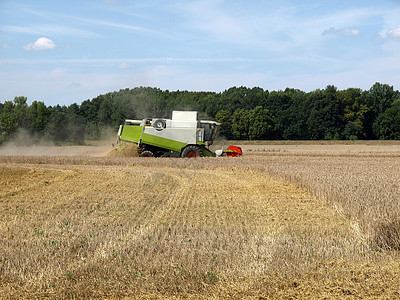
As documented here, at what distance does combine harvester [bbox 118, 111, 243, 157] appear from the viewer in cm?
2473

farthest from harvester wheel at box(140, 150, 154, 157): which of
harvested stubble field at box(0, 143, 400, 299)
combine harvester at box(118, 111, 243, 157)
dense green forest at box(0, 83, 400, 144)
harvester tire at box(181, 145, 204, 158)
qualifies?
dense green forest at box(0, 83, 400, 144)

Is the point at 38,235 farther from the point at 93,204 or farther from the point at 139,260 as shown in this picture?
the point at 93,204

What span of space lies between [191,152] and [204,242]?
18.2m

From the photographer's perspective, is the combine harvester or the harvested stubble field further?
the combine harvester

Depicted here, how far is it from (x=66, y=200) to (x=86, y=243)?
5.27 meters

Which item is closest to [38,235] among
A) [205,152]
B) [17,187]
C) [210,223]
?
[210,223]

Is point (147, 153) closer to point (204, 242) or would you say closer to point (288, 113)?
point (204, 242)

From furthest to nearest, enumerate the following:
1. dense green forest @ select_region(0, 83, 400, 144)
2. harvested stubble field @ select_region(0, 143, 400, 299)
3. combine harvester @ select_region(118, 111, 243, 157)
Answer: dense green forest @ select_region(0, 83, 400, 144) < combine harvester @ select_region(118, 111, 243, 157) < harvested stubble field @ select_region(0, 143, 400, 299)

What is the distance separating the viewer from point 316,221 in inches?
357

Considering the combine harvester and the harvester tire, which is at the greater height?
the combine harvester

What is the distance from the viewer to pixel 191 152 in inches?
977

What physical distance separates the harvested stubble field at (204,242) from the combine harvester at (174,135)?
11.3 metres

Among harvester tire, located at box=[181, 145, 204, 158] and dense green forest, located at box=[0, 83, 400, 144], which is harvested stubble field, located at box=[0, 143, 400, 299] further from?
dense green forest, located at box=[0, 83, 400, 144]

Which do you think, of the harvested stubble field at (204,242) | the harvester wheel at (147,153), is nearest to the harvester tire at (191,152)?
the harvester wheel at (147,153)
